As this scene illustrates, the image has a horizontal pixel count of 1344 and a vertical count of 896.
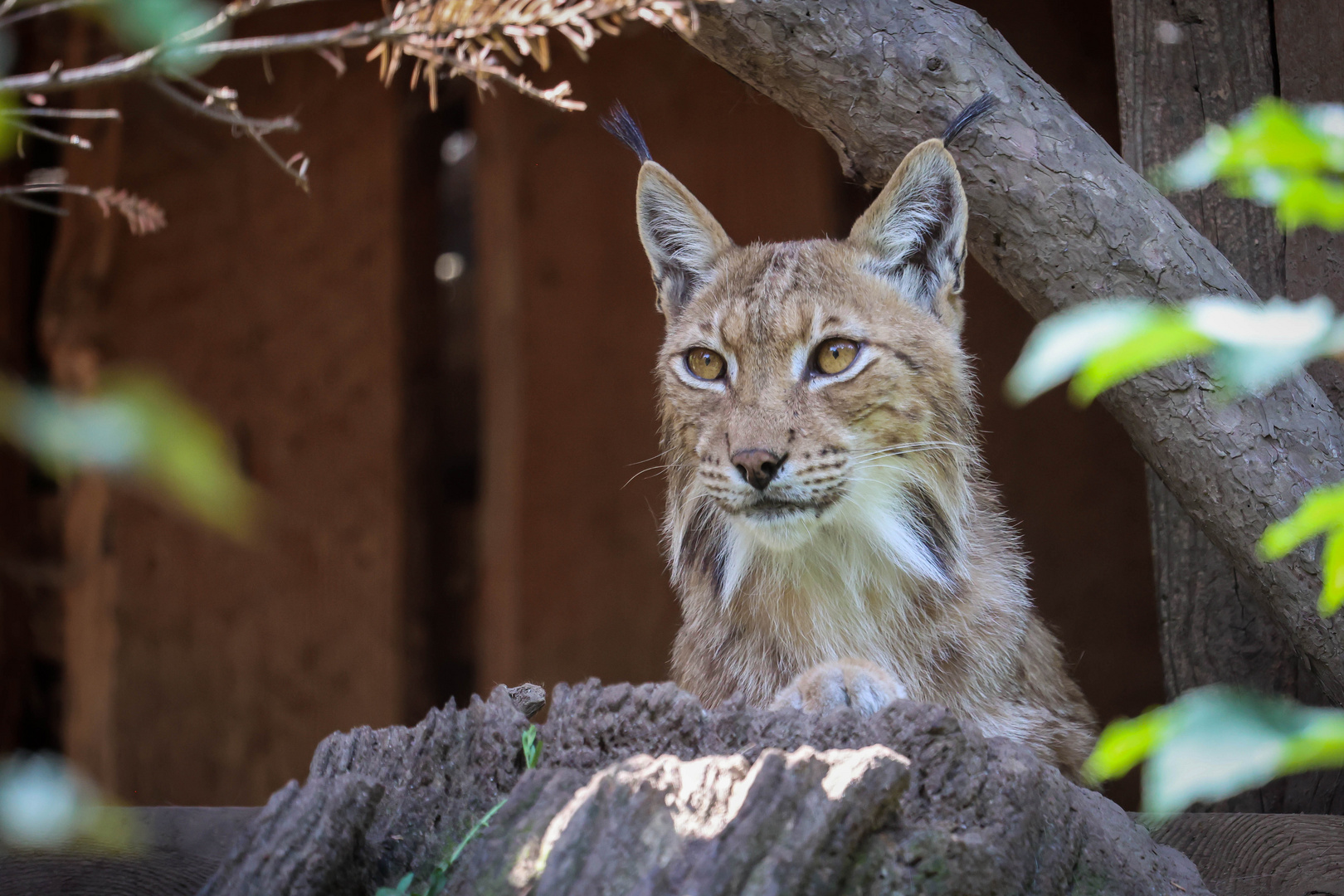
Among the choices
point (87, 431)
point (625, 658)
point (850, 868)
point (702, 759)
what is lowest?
point (625, 658)

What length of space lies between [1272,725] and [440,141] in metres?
6.27

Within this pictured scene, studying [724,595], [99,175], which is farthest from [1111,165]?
[99,175]

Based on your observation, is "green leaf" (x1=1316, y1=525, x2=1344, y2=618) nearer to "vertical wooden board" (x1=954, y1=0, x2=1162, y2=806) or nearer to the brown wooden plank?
the brown wooden plank

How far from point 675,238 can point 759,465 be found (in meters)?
1.00

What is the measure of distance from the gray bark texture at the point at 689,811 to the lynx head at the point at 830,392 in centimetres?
82

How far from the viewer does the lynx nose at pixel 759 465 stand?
267 cm

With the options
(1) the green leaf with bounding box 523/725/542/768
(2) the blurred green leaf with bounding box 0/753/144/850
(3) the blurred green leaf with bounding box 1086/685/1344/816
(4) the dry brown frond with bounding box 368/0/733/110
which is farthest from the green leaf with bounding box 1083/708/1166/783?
(1) the green leaf with bounding box 523/725/542/768

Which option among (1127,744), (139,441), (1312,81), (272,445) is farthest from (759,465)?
(272,445)

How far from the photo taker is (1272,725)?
71cm

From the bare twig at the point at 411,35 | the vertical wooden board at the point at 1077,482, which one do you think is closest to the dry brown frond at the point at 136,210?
the bare twig at the point at 411,35

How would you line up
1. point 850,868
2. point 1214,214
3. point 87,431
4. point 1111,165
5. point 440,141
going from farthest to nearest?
point 440,141
point 1214,214
point 1111,165
point 850,868
point 87,431

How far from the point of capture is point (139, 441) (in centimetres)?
68

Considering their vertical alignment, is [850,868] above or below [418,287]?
below

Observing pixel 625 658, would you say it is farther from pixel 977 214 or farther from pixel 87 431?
pixel 87 431
